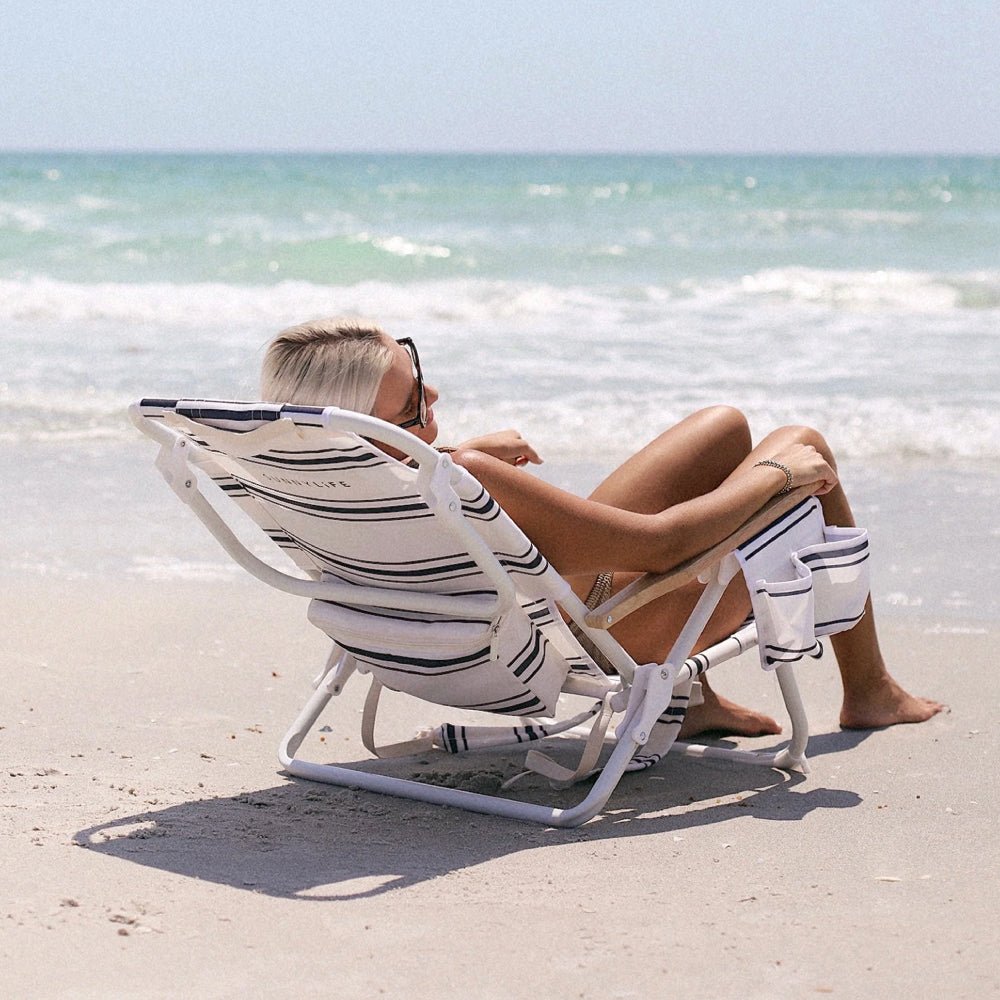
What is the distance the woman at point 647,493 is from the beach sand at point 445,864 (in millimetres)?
230

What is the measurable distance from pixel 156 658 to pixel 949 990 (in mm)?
2579

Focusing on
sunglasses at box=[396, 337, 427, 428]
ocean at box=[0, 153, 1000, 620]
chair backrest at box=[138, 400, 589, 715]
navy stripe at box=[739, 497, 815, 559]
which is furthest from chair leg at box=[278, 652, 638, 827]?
ocean at box=[0, 153, 1000, 620]

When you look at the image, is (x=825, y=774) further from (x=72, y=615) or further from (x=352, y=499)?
(x=72, y=615)

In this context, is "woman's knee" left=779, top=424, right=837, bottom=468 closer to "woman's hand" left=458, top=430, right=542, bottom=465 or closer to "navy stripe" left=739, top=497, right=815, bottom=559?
"navy stripe" left=739, top=497, right=815, bottom=559

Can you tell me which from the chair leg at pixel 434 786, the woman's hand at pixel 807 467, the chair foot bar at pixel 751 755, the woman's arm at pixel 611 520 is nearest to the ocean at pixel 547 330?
the woman's arm at pixel 611 520

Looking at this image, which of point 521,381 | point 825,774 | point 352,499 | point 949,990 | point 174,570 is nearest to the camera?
point 949,990

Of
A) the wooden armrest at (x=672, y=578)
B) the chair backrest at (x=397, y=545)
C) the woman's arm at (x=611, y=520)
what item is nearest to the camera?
the chair backrest at (x=397, y=545)

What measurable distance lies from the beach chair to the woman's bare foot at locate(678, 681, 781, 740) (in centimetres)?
27

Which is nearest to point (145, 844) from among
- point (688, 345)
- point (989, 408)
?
point (989, 408)

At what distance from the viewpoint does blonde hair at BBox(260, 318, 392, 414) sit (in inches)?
102

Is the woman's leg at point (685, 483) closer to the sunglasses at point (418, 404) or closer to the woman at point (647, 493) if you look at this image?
the woman at point (647, 493)

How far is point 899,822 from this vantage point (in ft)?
9.65

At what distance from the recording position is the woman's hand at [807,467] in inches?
119

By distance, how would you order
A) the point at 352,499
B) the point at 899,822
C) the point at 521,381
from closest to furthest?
the point at 352,499 < the point at 899,822 < the point at 521,381
